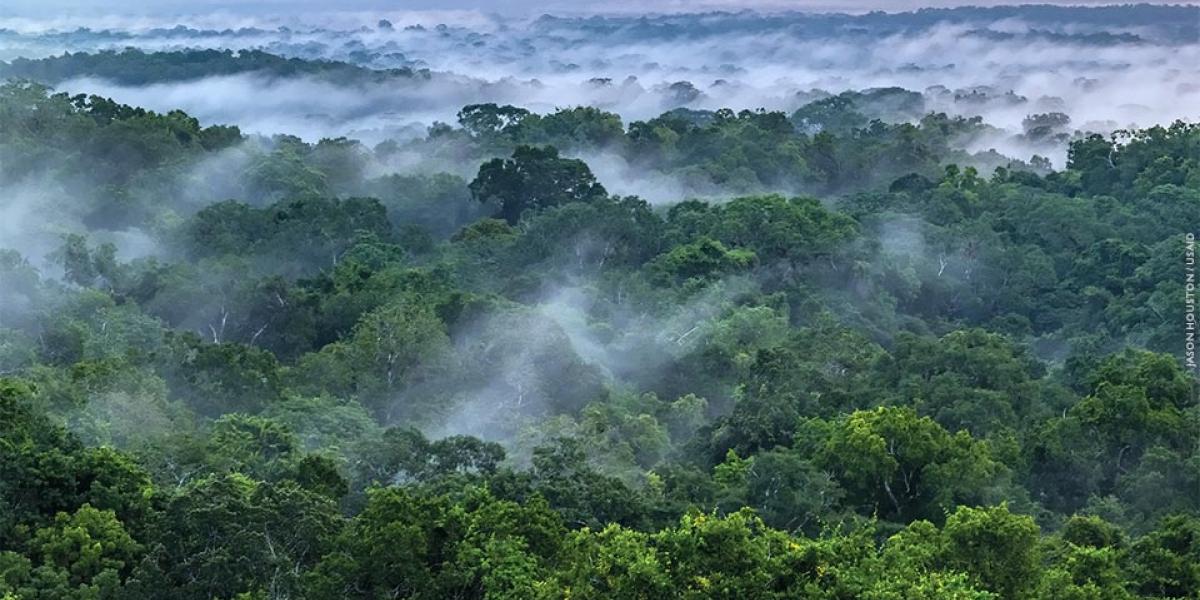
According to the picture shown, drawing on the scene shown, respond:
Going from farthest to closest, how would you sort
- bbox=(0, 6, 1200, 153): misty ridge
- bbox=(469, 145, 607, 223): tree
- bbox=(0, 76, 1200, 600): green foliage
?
bbox=(0, 6, 1200, 153): misty ridge, bbox=(469, 145, 607, 223): tree, bbox=(0, 76, 1200, 600): green foliage

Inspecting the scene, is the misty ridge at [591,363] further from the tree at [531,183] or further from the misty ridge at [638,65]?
the misty ridge at [638,65]

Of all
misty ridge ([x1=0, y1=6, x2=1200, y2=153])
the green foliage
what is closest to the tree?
the green foliage

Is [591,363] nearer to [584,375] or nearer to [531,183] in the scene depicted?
[584,375]

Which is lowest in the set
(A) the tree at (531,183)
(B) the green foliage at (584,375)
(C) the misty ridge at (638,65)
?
(C) the misty ridge at (638,65)

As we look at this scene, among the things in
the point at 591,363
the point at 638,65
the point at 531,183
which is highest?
the point at 591,363

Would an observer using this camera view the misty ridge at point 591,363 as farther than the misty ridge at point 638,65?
No

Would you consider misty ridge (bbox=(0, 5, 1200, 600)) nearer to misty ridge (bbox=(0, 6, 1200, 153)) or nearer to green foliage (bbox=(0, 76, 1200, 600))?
green foliage (bbox=(0, 76, 1200, 600))

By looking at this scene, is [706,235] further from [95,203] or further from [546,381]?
[95,203]

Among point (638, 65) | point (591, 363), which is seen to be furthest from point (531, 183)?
point (638, 65)

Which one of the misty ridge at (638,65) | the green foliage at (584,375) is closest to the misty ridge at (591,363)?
the green foliage at (584,375)

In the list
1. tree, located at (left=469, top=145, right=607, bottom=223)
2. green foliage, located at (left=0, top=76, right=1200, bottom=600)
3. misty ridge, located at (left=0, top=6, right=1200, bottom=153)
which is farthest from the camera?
misty ridge, located at (left=0, top=6, right=1200, bottom=153)
